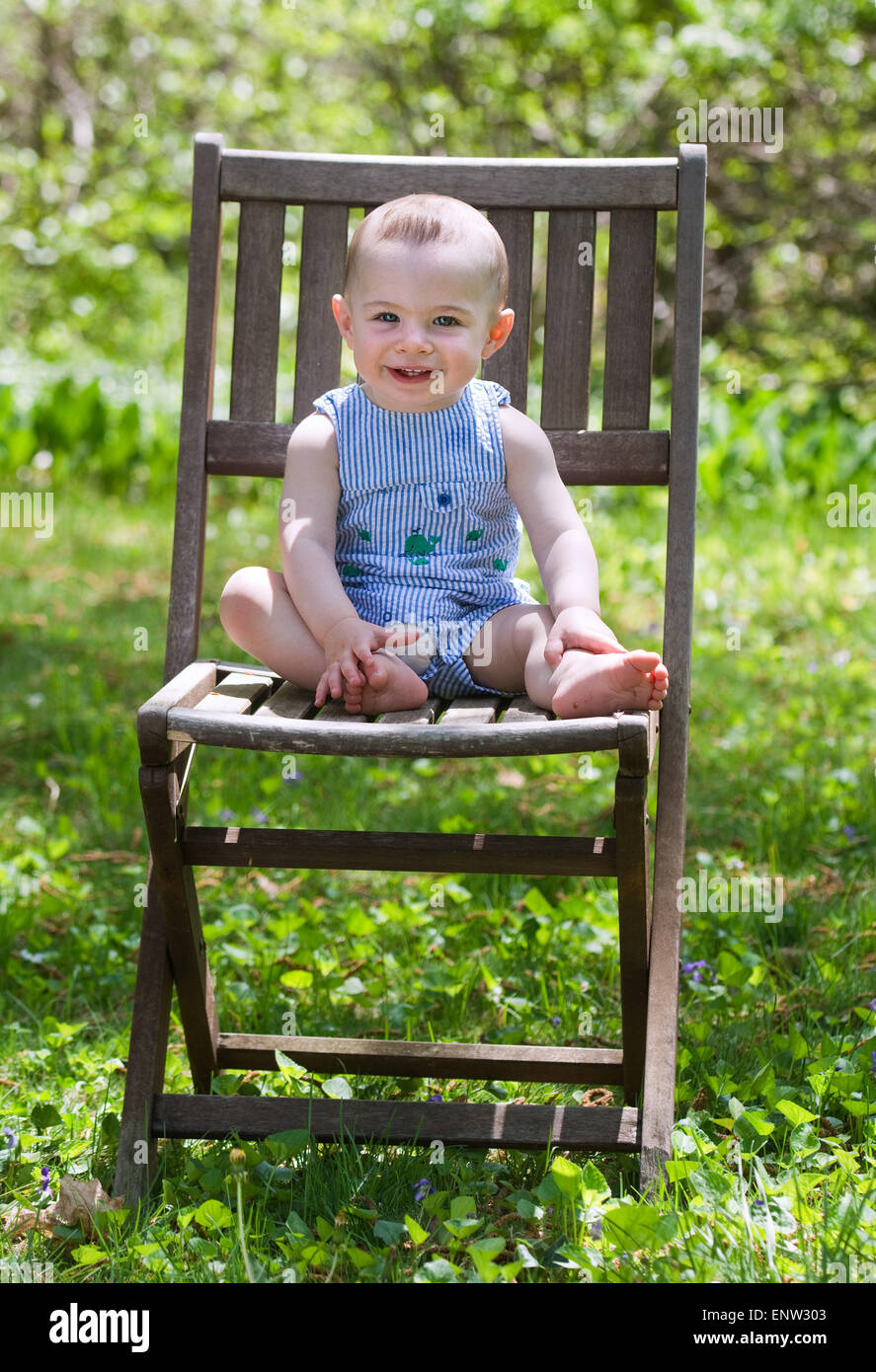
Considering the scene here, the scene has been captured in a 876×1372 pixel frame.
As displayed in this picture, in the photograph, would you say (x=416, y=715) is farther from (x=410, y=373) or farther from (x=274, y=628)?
(x=410, y=373)

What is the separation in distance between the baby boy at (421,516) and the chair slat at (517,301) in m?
0.07

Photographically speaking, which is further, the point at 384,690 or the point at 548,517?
the point at 548,517

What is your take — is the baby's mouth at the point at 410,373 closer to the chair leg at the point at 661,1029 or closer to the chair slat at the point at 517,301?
the chair slat at the point at 517,301

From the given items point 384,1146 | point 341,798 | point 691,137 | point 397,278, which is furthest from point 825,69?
point 384,1146

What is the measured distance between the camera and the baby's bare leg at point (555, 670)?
1.72 meters

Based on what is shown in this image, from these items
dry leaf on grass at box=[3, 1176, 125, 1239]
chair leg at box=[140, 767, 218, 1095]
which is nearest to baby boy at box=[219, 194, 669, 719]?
chair leg at box=[140, 767, 218, 1095]

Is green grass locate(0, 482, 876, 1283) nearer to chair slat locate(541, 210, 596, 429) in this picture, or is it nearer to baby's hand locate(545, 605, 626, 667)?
baby's hand locate(545, 605, 626, 667)

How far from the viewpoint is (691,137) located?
611cm

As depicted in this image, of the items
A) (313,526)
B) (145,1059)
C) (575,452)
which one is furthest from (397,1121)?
(575,452)

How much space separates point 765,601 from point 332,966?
2435mm

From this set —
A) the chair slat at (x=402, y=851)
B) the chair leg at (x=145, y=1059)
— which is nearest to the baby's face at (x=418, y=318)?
the chair slat at (x=402, y=851)

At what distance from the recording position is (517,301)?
2.19 m

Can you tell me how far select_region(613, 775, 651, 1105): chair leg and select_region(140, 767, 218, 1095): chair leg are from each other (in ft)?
1.76

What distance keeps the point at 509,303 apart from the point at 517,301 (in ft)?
0.05
